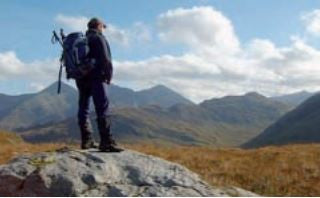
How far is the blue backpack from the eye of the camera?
44.0ft

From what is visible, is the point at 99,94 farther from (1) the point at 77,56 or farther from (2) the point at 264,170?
(2) the point at 264,170

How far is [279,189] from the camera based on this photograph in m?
18.8

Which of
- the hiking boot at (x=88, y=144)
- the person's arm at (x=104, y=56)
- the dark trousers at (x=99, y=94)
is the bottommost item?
the hiking boot at (x=88, y=144)

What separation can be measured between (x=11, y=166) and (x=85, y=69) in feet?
9.01

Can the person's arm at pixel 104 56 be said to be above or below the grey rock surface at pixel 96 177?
above

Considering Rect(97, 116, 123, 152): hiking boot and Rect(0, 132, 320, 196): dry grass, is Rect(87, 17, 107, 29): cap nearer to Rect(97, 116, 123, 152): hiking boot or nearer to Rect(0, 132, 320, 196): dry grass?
Rect(97, 116, 123, 152): hiking boot

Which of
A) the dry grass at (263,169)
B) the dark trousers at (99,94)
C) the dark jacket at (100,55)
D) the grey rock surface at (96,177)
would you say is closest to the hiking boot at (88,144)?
the grey rock surface at (96,177)

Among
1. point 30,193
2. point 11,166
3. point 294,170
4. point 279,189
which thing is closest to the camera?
point 30,193

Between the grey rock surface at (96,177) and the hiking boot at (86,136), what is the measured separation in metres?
1.13

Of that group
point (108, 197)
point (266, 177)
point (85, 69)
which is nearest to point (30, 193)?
point (108, 197)

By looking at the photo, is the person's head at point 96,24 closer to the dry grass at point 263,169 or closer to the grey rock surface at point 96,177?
the grey rock surface at point 96,177

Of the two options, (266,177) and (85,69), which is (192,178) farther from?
(266,177)

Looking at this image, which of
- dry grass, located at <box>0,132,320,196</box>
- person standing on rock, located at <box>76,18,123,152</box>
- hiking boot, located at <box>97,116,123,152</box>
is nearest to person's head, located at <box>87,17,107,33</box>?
person standing on rock, located at <box>76,18,123,152</box>

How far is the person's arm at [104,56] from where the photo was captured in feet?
43.9
